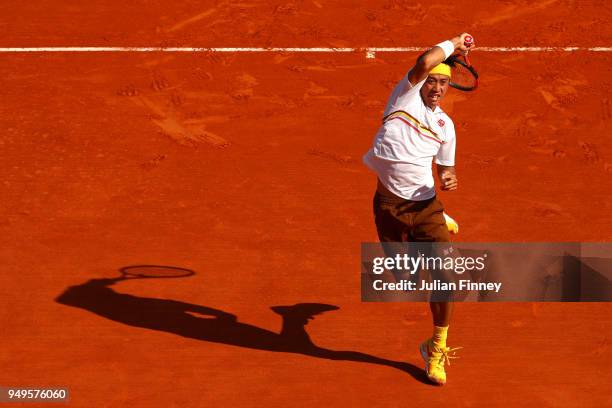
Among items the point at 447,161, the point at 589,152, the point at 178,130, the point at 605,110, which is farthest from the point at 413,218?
the point at 605,110

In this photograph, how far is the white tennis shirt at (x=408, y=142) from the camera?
307 inches

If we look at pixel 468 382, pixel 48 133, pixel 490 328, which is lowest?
pixel 468 382

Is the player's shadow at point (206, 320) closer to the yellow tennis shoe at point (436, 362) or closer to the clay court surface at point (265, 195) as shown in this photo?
the clay court surface at point (265, 195)

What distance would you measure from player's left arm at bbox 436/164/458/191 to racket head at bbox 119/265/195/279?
2.69 meters

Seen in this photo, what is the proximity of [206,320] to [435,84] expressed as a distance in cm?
284

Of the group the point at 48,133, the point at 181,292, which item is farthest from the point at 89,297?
the point at 48,133

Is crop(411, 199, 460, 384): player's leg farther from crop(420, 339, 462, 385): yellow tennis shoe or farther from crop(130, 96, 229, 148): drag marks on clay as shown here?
crop(130, 96, 229, 148): drag marks on clay

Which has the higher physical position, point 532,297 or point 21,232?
point 21,232

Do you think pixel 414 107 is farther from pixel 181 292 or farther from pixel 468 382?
pixel 181 292

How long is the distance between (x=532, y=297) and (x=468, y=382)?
1.34 metres

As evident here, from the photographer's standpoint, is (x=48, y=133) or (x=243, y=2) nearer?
(x=48, y=133)

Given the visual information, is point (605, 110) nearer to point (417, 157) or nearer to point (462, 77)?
point (462, 77)

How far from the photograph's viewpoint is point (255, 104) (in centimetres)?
1227

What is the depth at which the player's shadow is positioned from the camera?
8.59 metres
